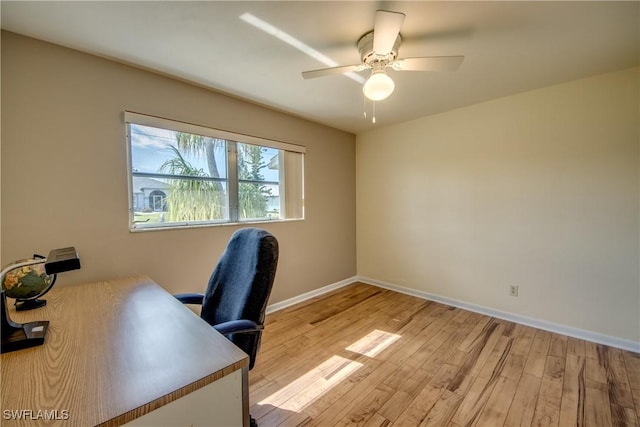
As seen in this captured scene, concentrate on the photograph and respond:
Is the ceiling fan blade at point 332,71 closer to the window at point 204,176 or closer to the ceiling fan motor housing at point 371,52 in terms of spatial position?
the ceiling fan motor housing at point 371,52

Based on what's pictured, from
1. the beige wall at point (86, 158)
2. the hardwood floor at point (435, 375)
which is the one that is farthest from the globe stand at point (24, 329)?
the hardwood floor at point (435, 375)

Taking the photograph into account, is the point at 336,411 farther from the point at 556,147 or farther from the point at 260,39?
the point at 556,147

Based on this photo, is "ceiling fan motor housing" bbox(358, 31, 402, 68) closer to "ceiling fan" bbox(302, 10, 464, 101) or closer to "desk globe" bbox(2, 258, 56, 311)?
"ceiling fan" bbox(302, 10, 464, 101)

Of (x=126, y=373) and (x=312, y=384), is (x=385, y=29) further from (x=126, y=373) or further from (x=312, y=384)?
(x=312, y=384)

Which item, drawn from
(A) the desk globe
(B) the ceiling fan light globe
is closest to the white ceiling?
(B) the ceiling fan light globe

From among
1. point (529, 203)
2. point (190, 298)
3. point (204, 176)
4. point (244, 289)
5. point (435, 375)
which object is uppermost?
point (204, 176)

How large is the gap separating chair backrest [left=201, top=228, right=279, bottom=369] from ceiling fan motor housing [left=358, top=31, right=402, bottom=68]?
133 centimetres

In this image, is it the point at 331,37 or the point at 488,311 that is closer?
the point at 331,37

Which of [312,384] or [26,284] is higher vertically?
→ [26,284]

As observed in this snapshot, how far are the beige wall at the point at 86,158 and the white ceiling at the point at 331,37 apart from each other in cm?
15

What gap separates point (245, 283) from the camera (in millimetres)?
1340

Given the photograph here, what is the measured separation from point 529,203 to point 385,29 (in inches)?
93.8

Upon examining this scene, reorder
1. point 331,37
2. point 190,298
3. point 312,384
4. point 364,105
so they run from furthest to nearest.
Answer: point 364,105
point 312,384
point 331,37
point 190,298
